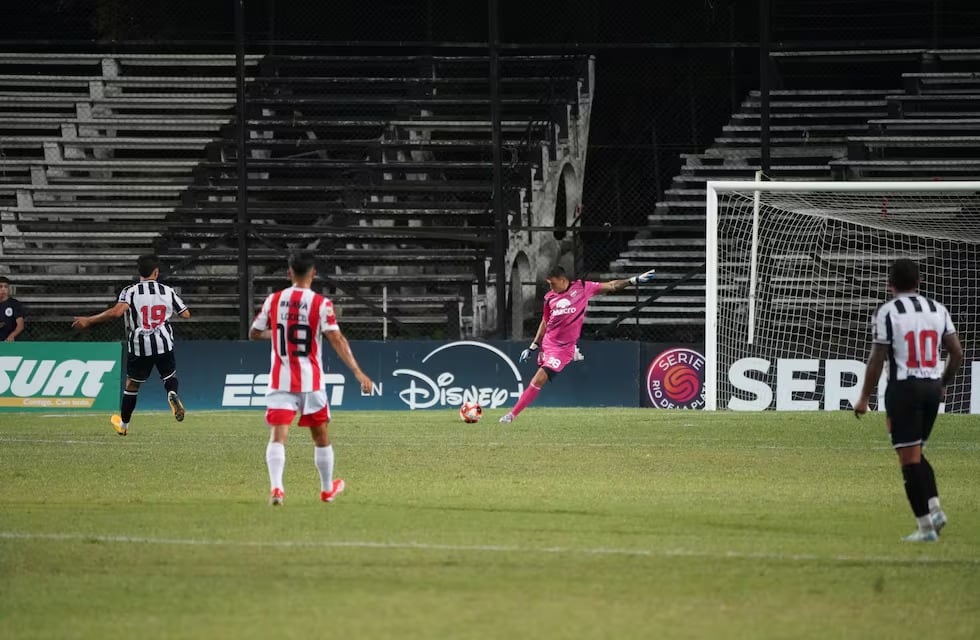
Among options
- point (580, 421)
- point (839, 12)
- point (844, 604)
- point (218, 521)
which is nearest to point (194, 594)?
point (218, 521)

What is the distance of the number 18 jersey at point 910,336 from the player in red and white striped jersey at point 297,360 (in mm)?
3874

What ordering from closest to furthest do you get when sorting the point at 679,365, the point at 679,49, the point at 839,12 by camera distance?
the point at 679,365, the point at 679,49, the point at 839,12

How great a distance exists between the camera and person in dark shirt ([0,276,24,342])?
2509 cm

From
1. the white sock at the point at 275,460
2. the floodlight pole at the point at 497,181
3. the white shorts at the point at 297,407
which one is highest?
the floodlight pole at the point at 497,181

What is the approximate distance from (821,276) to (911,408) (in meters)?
16.8

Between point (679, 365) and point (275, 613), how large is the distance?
18.3 m

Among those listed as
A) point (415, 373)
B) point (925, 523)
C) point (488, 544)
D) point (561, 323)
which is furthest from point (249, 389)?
point (925, 523)

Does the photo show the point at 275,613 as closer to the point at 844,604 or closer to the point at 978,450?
the point at 844,604

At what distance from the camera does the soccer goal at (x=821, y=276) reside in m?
23.5

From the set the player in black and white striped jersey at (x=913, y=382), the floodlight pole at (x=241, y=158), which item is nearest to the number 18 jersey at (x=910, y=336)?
the player in black and white striped jersey at (x=913, y=382)

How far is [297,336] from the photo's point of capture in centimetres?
1150

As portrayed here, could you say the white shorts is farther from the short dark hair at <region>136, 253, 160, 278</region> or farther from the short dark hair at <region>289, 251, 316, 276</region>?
the short dark hair at <region>136, 253, 160, 278</region>

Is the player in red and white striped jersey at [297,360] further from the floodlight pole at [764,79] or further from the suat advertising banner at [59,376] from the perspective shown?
the floodlight pole at [764,79]

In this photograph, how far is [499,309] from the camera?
26547mm
